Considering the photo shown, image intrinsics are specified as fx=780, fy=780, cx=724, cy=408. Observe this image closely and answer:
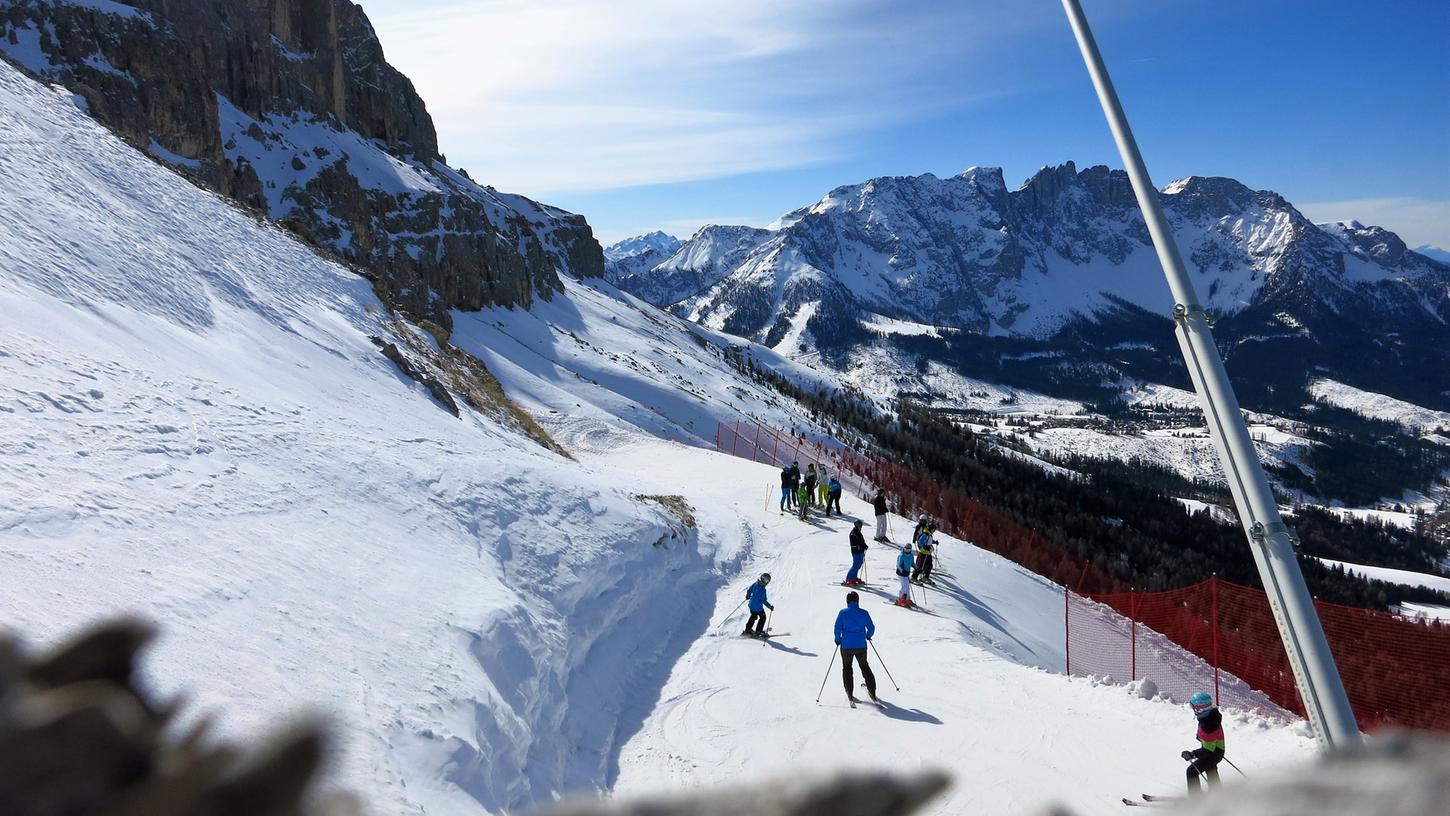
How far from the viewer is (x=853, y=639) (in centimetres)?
1154

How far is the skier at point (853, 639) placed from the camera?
1155cm

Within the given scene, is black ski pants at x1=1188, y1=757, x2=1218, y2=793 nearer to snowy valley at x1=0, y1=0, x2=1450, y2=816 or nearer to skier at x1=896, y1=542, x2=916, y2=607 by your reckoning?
snowy valley at x1=0, y1=0, x2=1450, y2=816

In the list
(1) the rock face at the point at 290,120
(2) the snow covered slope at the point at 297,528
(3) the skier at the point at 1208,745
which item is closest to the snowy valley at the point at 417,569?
(2) the snow covered slope at the point at 297,528

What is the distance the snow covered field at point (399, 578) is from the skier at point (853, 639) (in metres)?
0.52

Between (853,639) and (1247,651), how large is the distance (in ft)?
36.8

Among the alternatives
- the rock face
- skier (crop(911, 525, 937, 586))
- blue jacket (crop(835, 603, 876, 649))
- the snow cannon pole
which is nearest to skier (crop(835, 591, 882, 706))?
blue jacket (crop(835, 603, 876, 649))

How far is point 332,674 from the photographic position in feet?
24.2

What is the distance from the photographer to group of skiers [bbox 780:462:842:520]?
25.5 meters

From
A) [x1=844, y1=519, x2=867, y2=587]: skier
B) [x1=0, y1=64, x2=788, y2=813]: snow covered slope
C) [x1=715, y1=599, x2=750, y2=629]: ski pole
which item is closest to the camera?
[x1=0, y1=64, x2=788, y2=813]: snow covered slope

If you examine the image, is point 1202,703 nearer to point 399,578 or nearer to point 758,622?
point 758,622

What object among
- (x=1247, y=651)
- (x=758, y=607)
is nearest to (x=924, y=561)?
(x=758, y=607)

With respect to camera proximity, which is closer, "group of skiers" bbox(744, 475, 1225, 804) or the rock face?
"group of skiers" bbox(744, 475, 1225, 804)

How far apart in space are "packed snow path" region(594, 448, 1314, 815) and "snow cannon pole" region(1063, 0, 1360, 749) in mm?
3369

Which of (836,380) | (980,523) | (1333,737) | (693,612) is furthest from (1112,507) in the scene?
(1333,737)
